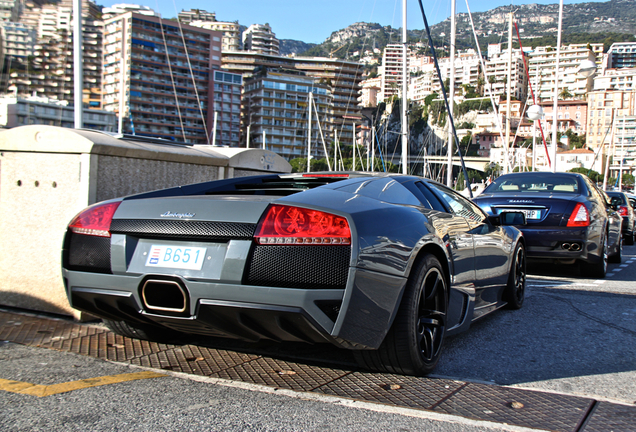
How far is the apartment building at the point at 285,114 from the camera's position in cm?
12569

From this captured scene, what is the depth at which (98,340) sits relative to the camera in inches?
149

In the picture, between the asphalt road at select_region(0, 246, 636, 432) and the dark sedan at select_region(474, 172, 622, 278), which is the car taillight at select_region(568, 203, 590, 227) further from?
the asphalt road at select_region(0, 246, 636, 432)

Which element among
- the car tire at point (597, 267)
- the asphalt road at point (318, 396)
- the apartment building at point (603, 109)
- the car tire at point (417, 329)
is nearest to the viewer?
the asphalt road at point (318, 396)

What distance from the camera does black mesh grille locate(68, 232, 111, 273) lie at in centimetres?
306

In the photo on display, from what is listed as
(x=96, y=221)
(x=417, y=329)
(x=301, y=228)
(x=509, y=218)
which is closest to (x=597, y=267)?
(x=509, y=218)

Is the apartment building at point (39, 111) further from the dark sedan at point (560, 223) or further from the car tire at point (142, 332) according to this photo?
the car tire at point (142, 332)

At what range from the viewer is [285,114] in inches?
5044

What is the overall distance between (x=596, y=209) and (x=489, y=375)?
5.55m

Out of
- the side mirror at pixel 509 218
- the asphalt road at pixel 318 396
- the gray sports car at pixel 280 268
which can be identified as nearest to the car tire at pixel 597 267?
the asphalt road at pixel 318 396

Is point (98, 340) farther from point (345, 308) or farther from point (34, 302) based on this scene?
point (345, 308)

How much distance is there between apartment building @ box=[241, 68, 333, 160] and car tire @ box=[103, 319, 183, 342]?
12013 cm

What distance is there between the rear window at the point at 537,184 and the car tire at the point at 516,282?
10.0ft

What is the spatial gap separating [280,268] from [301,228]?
0.21 meters

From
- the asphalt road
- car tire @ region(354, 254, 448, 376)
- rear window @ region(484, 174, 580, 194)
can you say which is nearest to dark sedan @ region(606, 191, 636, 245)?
rear window @ region(484, 174, 580, 194)
